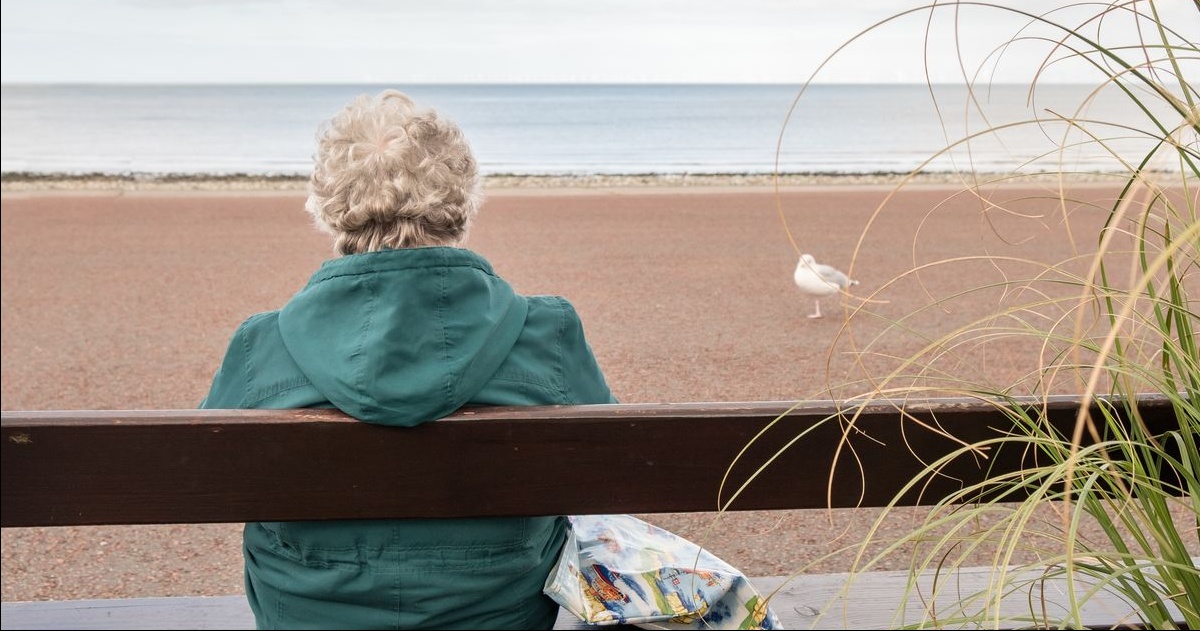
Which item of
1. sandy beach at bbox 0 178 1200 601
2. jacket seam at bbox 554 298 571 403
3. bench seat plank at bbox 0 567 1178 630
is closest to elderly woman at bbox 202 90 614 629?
jacket seam at bbox 554 298 571 403

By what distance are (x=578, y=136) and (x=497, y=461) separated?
1831 inches

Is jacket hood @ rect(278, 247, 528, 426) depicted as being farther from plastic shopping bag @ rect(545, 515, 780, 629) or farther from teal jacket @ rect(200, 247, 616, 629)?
plastic shopping bag @ rect(545, 515, 780, 629)

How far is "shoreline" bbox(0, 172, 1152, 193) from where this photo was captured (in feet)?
69.6

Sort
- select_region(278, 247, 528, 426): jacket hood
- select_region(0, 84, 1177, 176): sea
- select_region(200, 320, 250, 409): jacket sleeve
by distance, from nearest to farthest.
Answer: select_region(278, 247, 528, 426): jacket hood
select_region(200, 320, 250, 409): jacket sleeve
select_region(0, 84, 1177, 176): sea

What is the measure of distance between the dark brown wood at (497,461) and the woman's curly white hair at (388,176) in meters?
0.52

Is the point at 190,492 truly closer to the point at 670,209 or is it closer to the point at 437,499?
the point at 437,499

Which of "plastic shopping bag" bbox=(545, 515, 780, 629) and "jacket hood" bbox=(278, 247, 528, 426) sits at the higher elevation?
"jacket hood" bbox=(278, 247, 528, 426)

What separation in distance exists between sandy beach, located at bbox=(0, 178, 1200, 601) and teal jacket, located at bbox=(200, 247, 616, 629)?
0.47 meters

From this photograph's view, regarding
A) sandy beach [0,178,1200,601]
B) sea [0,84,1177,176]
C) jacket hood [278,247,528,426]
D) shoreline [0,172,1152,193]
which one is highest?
jacket hood [278,247,528,426]

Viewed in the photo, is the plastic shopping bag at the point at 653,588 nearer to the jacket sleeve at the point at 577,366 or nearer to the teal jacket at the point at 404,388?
the teal jacket at the point at 404,388

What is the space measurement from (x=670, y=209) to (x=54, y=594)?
44.9 ft

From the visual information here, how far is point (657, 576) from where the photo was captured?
186cm

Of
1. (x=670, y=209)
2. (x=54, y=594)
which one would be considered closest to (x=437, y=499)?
(x=54, y=594)

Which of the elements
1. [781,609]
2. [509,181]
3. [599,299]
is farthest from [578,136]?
[781,609]
